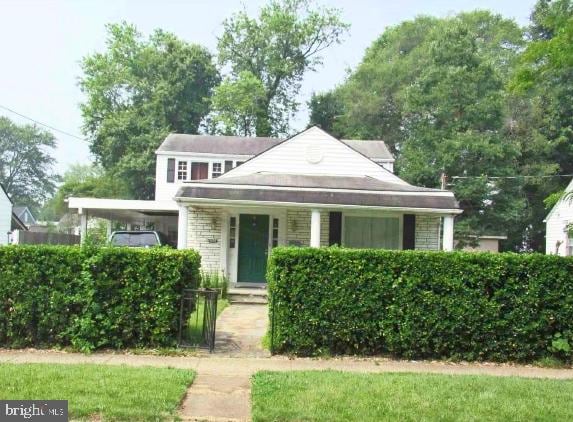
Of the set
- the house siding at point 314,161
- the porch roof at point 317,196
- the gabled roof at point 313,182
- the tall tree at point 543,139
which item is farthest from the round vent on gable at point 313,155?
the tall tree at point 543,139

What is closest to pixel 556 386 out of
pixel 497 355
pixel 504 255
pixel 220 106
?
pixel 497 355

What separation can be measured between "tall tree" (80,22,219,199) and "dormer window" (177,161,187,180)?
42.2ft

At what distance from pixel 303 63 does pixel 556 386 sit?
143 ft

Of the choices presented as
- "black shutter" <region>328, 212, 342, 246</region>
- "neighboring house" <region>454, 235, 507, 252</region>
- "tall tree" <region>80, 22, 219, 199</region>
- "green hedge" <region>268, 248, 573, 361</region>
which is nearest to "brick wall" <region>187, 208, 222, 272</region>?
"black shutter" <region>328, 212, 342, 246</region>

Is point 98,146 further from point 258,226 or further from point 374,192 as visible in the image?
point 374,192

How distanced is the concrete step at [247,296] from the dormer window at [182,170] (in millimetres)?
13377

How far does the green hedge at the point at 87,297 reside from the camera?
8.10m

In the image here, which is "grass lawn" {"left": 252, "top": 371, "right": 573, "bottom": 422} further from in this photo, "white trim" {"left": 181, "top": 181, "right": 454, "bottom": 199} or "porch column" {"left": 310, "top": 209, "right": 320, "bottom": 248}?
"white trim" {"left": 181, "top": 181, "right": 454, "bottom": 199}

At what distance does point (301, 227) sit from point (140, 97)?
31.9 metres

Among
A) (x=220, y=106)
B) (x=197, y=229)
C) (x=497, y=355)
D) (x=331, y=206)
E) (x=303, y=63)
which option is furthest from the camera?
(x=303, y=63)

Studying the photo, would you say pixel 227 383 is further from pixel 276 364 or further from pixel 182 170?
pixel 182 170

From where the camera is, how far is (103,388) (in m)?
5.68

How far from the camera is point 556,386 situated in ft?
21.2

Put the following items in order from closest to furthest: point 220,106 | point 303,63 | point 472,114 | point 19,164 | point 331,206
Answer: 1. point 331,206
2. point 472,114
3. point 220,106
4. point 303,63
5. point 19,164
